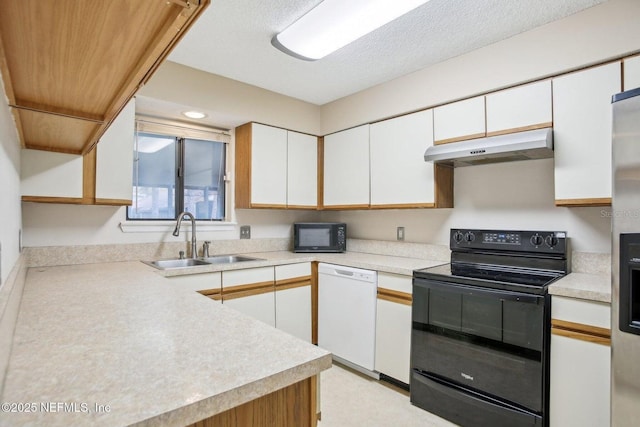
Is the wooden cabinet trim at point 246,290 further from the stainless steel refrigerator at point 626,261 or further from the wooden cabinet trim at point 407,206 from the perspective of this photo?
the stainless steel refrigerator at point 626,261

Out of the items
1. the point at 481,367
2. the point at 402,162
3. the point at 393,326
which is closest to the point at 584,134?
the point at 402,162

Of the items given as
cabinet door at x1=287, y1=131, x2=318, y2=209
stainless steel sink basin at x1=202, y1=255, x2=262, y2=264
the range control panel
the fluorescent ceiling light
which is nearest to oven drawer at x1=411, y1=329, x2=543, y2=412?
the range control panel

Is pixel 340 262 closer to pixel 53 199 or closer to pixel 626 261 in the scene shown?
pixel 626 261

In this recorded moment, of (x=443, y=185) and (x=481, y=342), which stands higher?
(x=443, y=185)

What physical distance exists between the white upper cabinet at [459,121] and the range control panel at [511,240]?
69cm

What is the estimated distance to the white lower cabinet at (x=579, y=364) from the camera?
155cm

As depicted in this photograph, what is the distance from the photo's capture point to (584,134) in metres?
1.84

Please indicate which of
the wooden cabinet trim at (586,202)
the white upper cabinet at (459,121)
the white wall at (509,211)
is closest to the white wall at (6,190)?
the white upper cabinet at (459,121)

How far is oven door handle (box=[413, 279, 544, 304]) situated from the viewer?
5.66 feet

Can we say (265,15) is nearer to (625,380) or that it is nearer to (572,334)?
(572,334)

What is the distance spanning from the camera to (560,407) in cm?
166

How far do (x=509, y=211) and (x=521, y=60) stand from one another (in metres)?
0.98

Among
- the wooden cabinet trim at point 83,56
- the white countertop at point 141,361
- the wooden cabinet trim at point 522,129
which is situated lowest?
the white countertop at point 141,361

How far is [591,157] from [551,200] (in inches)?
17.4
